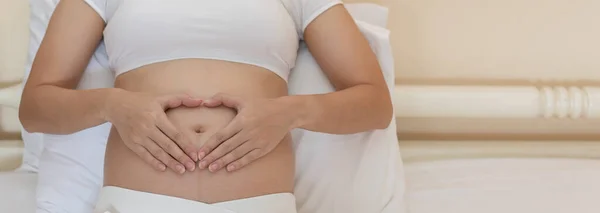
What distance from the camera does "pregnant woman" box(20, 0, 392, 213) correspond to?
101 centimetres

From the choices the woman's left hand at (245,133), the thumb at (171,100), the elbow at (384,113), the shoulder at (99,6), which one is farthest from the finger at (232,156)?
the shoulder at (99,6)

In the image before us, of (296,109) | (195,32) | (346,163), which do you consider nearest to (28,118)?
(195,32)

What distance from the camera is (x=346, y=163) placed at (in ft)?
3.98

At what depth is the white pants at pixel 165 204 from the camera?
0.98 meters

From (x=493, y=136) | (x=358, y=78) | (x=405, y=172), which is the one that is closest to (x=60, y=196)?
(x=358, y=78)

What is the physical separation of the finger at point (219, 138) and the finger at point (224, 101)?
3cm

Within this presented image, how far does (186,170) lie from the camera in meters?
1.01

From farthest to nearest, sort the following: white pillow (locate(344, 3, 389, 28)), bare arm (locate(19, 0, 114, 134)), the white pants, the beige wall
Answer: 1. the beige wall
2. white pillow (locate(344, 3, 389, 28))
3. bare arm (locate(19, 0, 114, 134))
4. the white pants

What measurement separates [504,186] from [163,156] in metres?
0.70

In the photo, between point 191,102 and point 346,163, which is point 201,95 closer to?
point 191,102

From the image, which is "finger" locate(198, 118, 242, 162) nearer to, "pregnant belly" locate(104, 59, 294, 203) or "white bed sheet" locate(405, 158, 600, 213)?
"pregnant belly" locate(104, 59, 294, 203)

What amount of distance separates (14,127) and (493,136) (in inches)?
42.4

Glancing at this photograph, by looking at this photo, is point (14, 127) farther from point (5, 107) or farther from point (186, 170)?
point (186, 170)

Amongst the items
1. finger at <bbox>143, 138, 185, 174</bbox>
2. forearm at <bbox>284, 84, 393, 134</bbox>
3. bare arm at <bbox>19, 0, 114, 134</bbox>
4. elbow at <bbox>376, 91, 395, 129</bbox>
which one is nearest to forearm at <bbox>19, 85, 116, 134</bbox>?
bare arm at <bbox>19, 0, 114, 134</bbox>
